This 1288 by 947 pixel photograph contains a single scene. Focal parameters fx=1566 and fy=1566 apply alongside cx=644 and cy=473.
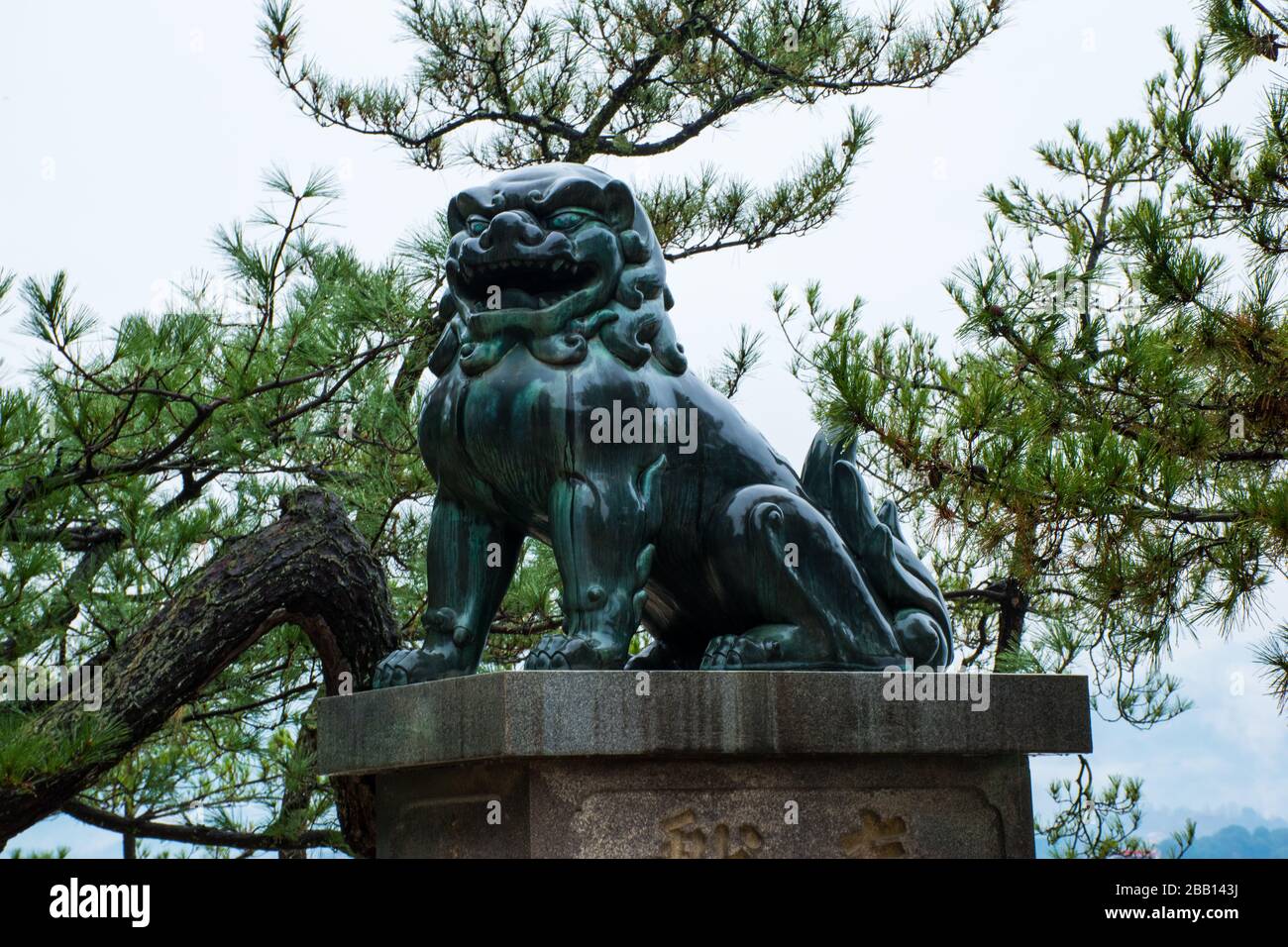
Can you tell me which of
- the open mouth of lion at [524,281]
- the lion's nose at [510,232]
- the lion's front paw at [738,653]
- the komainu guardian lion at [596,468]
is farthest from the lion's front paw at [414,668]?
the lion's nose at [510,232]

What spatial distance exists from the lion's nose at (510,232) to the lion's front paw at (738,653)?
0.85 metres

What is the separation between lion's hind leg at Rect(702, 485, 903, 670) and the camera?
300cm

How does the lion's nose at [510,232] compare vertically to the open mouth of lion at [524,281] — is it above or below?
above

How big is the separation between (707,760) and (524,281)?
979 mm

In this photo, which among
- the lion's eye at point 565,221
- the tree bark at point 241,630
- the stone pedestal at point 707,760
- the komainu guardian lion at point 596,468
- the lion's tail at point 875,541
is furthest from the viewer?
the tree bark at point 241,630

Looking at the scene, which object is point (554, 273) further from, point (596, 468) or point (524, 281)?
point (596, 468)

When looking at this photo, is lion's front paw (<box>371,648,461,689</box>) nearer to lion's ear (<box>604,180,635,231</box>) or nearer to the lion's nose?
the lion's nose

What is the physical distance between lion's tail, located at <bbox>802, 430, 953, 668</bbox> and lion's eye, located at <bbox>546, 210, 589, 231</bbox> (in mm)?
758

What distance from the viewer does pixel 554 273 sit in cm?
302

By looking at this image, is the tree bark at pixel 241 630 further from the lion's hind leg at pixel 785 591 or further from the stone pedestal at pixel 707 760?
the lion's hind leg at pixel 785 591

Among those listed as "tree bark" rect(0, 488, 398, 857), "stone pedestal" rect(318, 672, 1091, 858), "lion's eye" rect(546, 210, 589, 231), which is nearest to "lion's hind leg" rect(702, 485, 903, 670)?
"stone pedestal" rect(318, 672, 1091, 858)

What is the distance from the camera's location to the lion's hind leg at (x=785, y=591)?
3.00 m

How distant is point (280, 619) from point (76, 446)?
84 centimetres

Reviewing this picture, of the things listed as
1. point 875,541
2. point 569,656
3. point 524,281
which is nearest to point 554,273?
point 524,281
